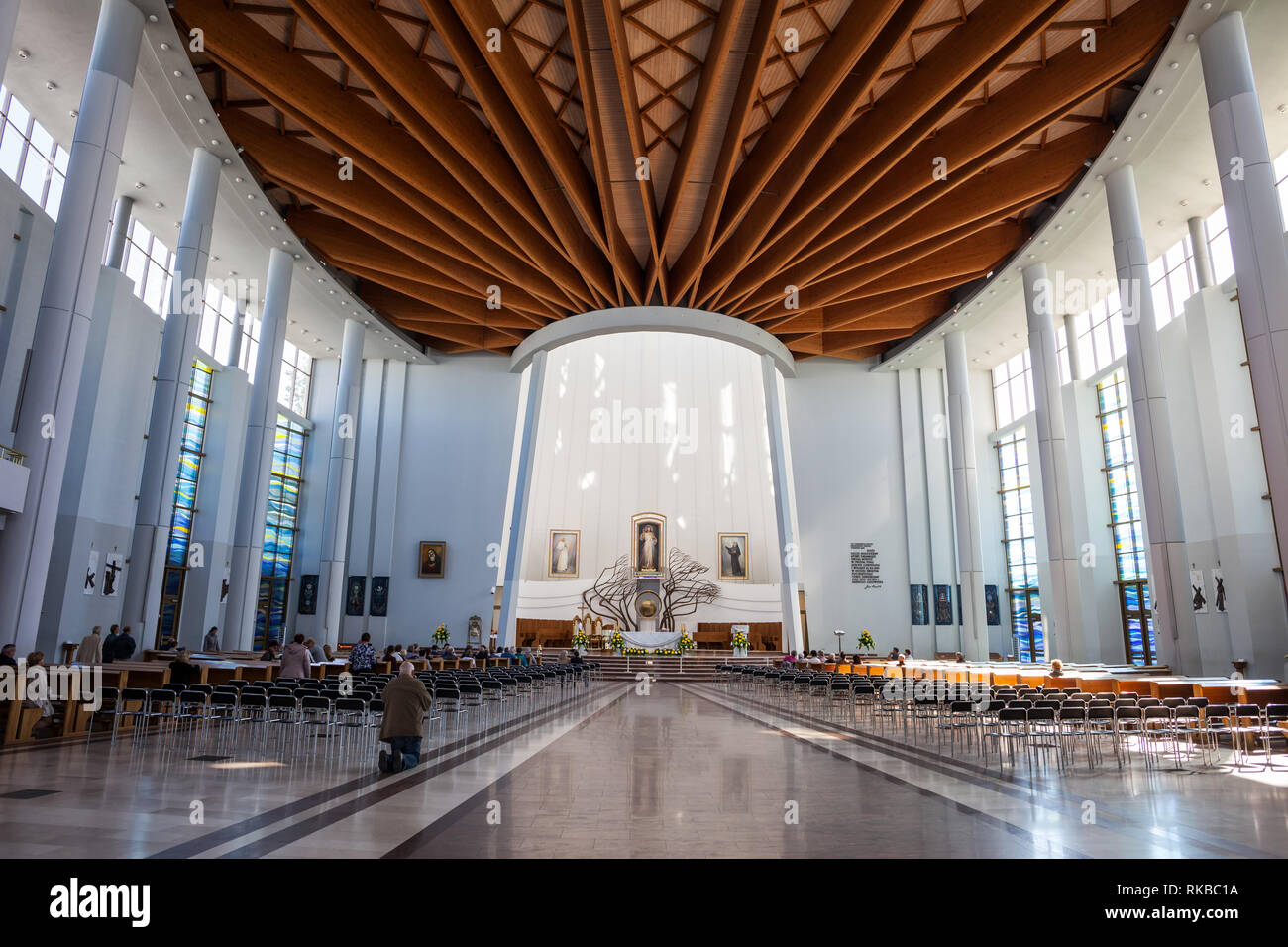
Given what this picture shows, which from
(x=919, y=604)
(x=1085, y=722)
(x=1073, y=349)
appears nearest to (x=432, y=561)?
(x=919, y=604)

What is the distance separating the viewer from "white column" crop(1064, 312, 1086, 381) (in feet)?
73.9

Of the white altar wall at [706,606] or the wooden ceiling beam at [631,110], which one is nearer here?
the wooden ceiling beam at [631,110]

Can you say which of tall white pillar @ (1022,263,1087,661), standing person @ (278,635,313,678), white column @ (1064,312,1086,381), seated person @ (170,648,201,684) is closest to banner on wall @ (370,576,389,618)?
standing person @ (278,635,313,678)

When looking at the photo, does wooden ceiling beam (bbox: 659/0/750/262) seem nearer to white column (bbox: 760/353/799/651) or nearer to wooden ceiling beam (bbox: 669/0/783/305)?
wooden ceiling beam (bbox: 669/0/783/305)

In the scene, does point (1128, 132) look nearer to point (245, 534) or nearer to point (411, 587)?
point (245, 534)

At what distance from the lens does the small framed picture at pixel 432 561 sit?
25.7 metres

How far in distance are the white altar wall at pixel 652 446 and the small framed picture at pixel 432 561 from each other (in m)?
4.55

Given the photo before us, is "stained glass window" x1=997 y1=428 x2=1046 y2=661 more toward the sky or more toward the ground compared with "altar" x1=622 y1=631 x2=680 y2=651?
more toward the sky

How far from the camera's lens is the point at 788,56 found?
1333 cm

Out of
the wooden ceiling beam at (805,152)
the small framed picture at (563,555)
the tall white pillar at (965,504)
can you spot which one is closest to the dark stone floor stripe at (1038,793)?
the wooden ceiling beam at (805,152)

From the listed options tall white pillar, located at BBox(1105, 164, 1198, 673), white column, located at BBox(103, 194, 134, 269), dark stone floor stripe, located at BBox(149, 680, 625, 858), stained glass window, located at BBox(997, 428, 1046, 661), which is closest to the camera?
dark stone floor stripe, located at BBox(149, 680, 625, 858)

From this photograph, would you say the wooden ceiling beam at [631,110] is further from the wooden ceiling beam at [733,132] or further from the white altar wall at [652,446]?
the white altar wall at [652,446]

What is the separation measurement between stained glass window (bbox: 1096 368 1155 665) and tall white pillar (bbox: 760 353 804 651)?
29.6 ft

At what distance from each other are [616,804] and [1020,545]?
2426cm
